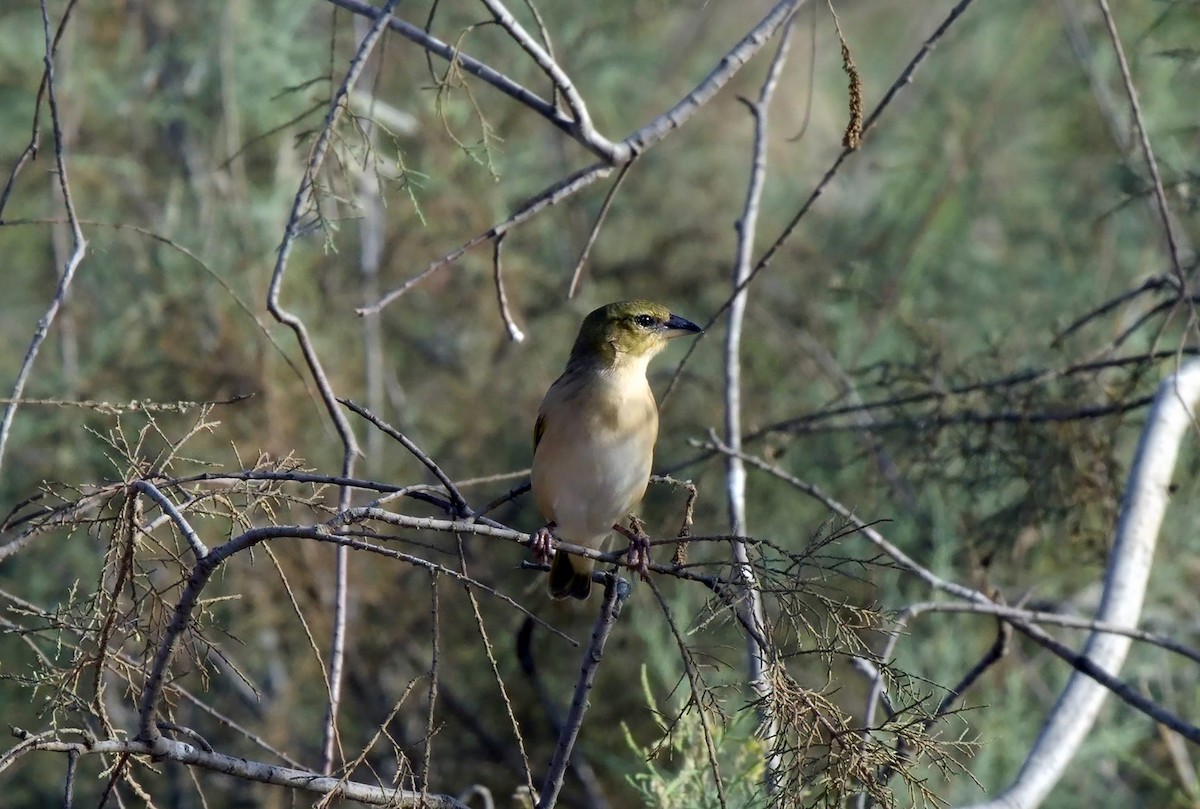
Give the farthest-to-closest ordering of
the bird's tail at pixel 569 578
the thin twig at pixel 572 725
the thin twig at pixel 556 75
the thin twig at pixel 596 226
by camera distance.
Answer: the bird's tail at pixel 569 578, the thin twig at pixel 596 226, the thin twig at pixel 556 75, the thin twig at pixel 572 725

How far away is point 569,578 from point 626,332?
0.85 metres

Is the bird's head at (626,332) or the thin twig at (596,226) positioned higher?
the bird's head at (626,332)

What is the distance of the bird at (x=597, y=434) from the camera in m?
4.24

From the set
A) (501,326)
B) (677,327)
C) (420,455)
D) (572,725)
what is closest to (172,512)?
(420,455)

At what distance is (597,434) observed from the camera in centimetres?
427

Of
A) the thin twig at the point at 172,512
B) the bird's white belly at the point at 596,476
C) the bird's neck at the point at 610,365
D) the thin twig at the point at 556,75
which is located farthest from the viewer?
the bird's neck at the point at 610,365

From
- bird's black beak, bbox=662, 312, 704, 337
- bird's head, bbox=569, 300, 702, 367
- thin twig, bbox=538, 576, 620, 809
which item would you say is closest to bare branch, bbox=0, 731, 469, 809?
thin twig, bbox=538, 576, 620, 809

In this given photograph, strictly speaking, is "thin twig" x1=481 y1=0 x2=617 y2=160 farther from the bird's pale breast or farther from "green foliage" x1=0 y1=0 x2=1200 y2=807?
"green foliage" x1=0 y1=0 x2=1200 y2=807

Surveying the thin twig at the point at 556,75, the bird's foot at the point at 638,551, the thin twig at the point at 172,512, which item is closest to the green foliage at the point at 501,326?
the bird's foot at the point at 638,551

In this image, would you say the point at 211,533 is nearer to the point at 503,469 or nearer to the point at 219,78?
the point at 503,469

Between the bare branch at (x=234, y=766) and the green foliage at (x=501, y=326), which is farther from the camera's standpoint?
the green foliage at (x=501, y=326)

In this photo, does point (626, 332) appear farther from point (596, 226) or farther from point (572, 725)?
point (572, 725)

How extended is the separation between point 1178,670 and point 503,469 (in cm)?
387

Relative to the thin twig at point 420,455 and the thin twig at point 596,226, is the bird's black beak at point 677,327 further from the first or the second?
the thin twig at point 420,455
